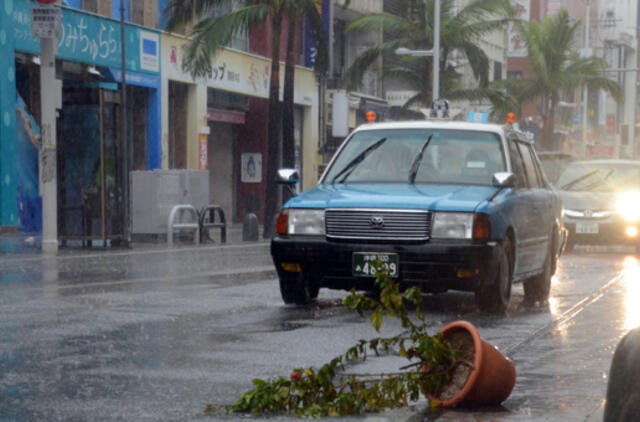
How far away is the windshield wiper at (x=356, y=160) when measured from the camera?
1215 centimetres

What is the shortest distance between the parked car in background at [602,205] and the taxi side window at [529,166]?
962cm

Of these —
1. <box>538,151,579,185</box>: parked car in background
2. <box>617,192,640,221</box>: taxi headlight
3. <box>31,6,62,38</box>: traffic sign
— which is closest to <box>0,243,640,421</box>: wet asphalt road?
<box>31,6,62,38</box>: traffic sign

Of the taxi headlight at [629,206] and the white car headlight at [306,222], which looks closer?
the white car headlight at [306,222]

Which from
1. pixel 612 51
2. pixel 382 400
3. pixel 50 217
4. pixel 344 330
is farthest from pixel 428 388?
pixel 612 51

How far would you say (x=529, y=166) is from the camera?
13.4 meters

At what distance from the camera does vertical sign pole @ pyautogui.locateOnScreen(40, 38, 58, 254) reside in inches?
805

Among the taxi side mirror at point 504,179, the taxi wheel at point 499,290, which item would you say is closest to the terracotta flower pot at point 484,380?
the taxi wheel at point 499,290

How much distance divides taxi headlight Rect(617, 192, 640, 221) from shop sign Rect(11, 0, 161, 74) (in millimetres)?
11263

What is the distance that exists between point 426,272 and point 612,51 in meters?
105

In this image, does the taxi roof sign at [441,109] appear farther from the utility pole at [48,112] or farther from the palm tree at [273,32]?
the utility pole at [48,112]

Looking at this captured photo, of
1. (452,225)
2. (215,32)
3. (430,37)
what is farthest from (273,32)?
(452,225)

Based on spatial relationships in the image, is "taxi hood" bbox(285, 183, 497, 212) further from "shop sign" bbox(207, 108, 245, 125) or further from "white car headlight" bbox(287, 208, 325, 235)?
"shop sign" bbox(207, 108, 245, 125)

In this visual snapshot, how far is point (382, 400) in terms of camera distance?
20.8 ft

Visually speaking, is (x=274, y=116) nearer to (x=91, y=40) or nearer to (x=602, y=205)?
(x=91, y=40)
